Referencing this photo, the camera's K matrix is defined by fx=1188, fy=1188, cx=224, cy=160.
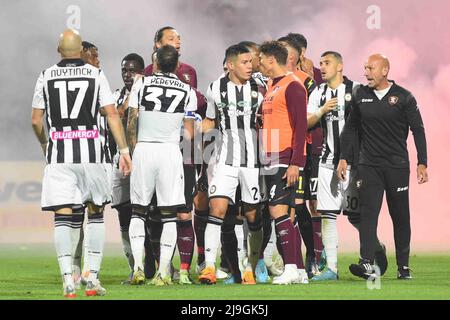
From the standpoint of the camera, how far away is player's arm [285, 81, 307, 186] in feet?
36.3

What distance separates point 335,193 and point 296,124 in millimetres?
1955

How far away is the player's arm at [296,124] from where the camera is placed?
11.1 m

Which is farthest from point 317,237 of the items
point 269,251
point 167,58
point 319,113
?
point 167,58

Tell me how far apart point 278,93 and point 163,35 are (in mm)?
1575

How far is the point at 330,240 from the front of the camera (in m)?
12.8

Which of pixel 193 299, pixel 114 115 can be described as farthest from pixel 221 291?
pixel 114 115

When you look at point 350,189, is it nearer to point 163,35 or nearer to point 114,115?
point 163,35

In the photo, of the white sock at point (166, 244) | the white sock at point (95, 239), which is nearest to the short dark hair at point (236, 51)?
the white sock at point (166, 244)

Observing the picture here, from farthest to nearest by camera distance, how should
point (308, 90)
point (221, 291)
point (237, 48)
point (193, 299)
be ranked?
point (308, 90) < point (237, 48) < point (221, 291) < point (193, 299)

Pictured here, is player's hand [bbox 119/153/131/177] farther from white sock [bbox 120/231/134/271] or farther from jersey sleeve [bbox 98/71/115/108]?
white sock [bbox 120/231/134/271]

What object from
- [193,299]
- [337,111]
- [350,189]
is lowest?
[193,299]

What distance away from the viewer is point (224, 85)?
38.5 feet

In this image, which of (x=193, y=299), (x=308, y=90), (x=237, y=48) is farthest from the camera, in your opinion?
(x=308, y=90)

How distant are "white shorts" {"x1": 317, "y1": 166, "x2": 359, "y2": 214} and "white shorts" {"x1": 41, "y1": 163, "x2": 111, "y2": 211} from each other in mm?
3266
